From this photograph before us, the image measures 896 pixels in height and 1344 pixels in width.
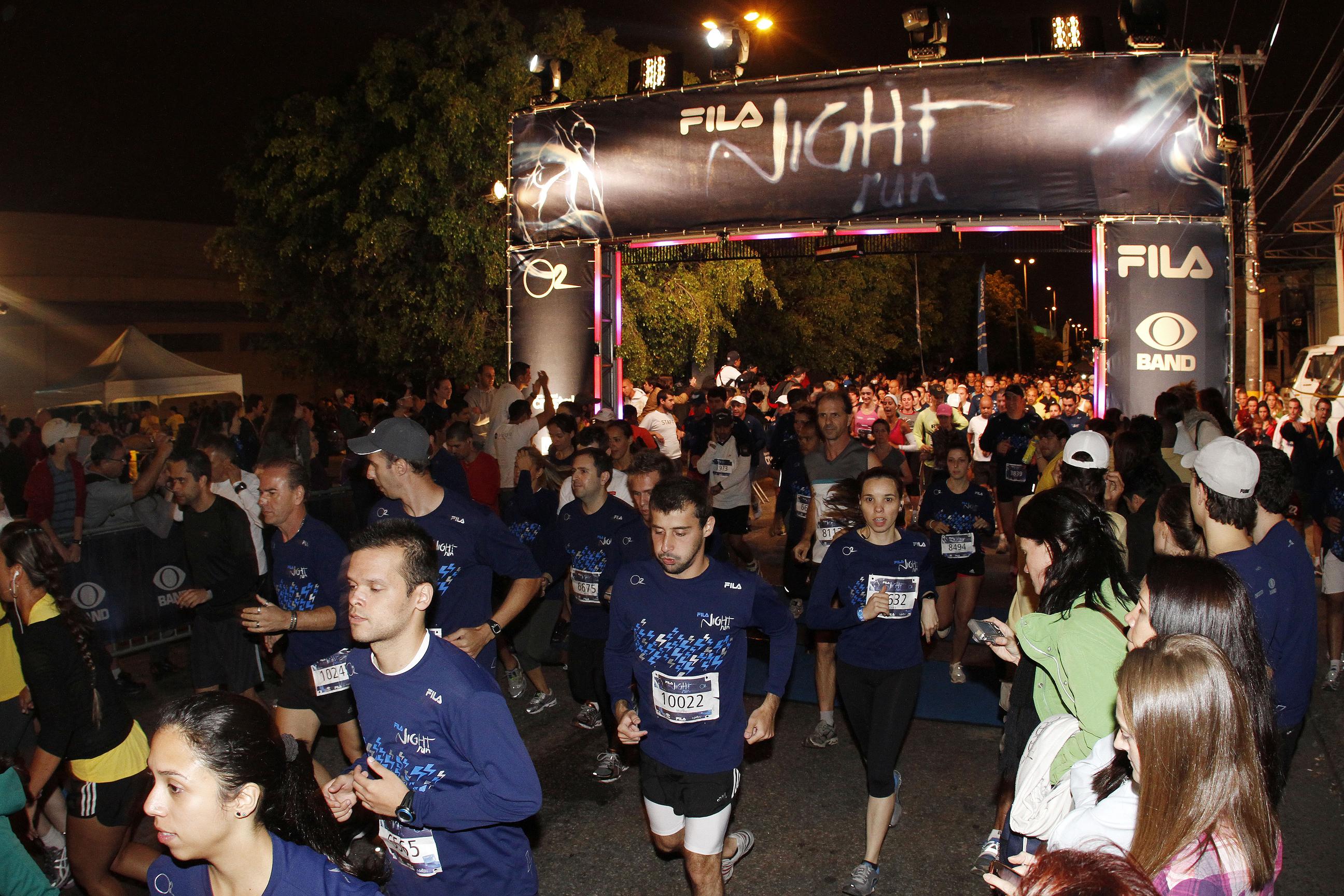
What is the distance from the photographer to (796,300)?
34.5 m

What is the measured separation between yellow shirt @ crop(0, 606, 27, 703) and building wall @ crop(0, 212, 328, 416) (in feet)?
106

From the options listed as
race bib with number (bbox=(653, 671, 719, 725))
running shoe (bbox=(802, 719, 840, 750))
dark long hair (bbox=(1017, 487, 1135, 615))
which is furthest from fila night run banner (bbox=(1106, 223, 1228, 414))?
race bib with number (bbox=(653, 671, 719, 725))

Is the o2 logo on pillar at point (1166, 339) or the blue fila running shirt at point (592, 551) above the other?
the o2 logo on pillar at point (1166, 339)

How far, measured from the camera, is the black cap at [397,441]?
4.75 metres

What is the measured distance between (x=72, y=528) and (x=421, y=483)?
21.1ft

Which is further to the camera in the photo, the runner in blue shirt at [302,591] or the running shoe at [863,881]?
the runner in blue shirt at [302,591]

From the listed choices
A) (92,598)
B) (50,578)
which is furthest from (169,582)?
(50,578)

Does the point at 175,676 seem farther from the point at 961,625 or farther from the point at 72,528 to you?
the point at 961,625

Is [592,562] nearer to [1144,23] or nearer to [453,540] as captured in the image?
[453,540]

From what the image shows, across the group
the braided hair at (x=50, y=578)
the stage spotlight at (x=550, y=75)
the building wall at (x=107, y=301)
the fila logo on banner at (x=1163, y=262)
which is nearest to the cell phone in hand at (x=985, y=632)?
the braided hair at (x=50, y=578)

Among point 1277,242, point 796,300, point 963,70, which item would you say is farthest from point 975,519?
point 1277,242

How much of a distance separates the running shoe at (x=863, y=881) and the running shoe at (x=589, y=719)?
2.62 m

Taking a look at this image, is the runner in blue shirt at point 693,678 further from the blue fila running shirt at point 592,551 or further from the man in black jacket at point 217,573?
the man in black jacket at point 217,573

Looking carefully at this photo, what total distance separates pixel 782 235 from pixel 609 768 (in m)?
9.32
